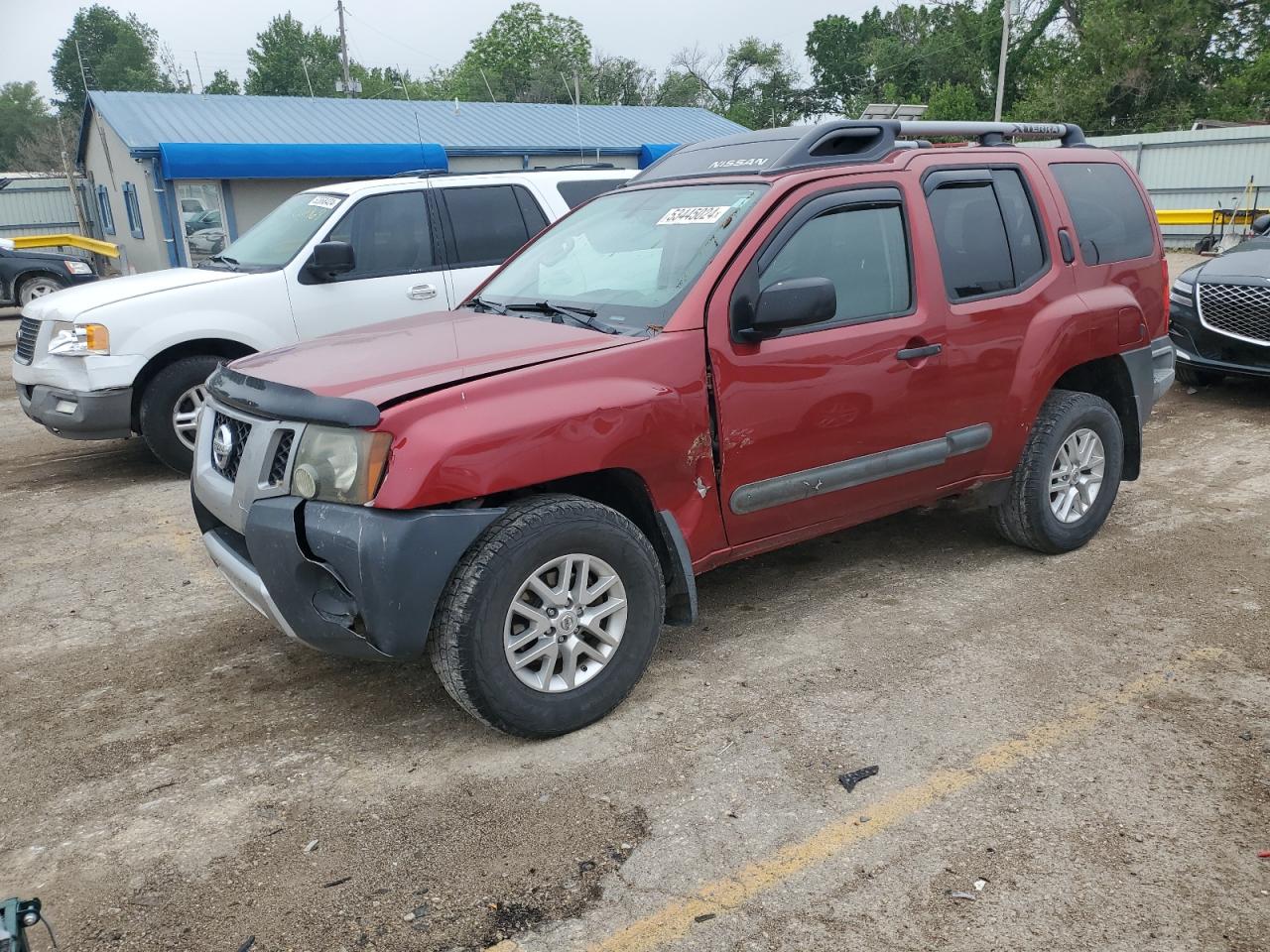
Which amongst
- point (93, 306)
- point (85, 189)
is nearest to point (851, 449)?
point (93, 306)

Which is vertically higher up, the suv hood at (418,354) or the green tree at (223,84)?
the green tree at (223,84)

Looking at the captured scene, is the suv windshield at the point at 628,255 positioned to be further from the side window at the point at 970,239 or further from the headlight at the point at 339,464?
the headlight at the point at 339,464

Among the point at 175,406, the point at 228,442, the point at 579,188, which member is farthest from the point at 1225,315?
the point at 175,406

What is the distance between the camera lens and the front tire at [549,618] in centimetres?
306

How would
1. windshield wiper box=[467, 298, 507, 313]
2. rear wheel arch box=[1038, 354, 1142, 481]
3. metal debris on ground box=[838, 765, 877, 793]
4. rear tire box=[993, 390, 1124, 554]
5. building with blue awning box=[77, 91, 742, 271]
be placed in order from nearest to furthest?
metal debris on ground box=[838, 765, 877, 793] → windshield wiper box=[467, 298, 507, 313] → rear tire box=[993, 390, 1124, 554] → rear wheel arch box=[1038, 354, 1142, 481] → building with blue awning box=[77, 91, 742, 271]

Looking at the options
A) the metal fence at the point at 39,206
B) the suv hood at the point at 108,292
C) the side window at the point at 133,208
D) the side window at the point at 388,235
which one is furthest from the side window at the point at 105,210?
the side window at the point at 388,235

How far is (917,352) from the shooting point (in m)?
4.05

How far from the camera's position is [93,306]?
6.28 metres

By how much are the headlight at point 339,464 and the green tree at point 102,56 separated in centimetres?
9871

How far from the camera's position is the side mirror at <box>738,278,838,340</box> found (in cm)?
349

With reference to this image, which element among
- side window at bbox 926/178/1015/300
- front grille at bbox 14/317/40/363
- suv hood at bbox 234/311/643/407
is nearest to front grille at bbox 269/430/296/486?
suv hood at bbox 234/311/643/407

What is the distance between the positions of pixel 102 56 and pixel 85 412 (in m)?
108

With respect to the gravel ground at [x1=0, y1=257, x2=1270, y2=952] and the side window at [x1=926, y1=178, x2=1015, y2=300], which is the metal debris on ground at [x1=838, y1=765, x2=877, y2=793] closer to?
the gravel ground at [x1=0, y1=257, x2=1270, y2=952]

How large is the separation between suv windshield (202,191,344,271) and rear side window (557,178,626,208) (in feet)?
Answer: 5.17
